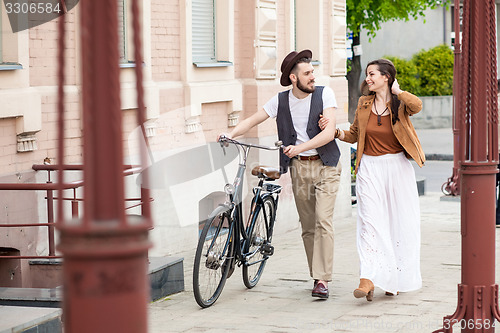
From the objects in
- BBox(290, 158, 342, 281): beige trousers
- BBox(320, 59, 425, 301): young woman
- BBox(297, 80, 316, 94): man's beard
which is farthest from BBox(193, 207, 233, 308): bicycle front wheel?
BBox(297, 80, 316, 94): man's beard

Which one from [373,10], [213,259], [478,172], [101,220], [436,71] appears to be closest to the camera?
[101,220]

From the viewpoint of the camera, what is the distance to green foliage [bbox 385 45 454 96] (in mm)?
35250

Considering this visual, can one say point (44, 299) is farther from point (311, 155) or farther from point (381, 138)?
point (381, 138)

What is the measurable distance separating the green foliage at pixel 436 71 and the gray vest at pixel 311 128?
2813 centimetres

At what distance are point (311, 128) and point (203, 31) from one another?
12.2 ft

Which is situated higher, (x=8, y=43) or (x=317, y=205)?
(x=8, y=43)

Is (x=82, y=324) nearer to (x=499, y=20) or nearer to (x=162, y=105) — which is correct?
(x=162, y=105)

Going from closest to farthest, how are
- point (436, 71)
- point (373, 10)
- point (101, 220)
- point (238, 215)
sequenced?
point (101, 220) < point (238, 215) < point (373, 10) < point (436, 71)

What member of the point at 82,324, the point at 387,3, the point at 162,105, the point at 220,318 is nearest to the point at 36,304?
the point at 220,318

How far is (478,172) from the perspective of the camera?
5.68 metres

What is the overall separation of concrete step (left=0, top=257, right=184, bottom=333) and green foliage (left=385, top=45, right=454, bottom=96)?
2796 centimetres

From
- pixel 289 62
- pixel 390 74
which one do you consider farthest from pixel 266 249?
pixel 390 74

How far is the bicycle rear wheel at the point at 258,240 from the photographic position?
810 cm

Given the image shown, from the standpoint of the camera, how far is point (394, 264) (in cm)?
789
